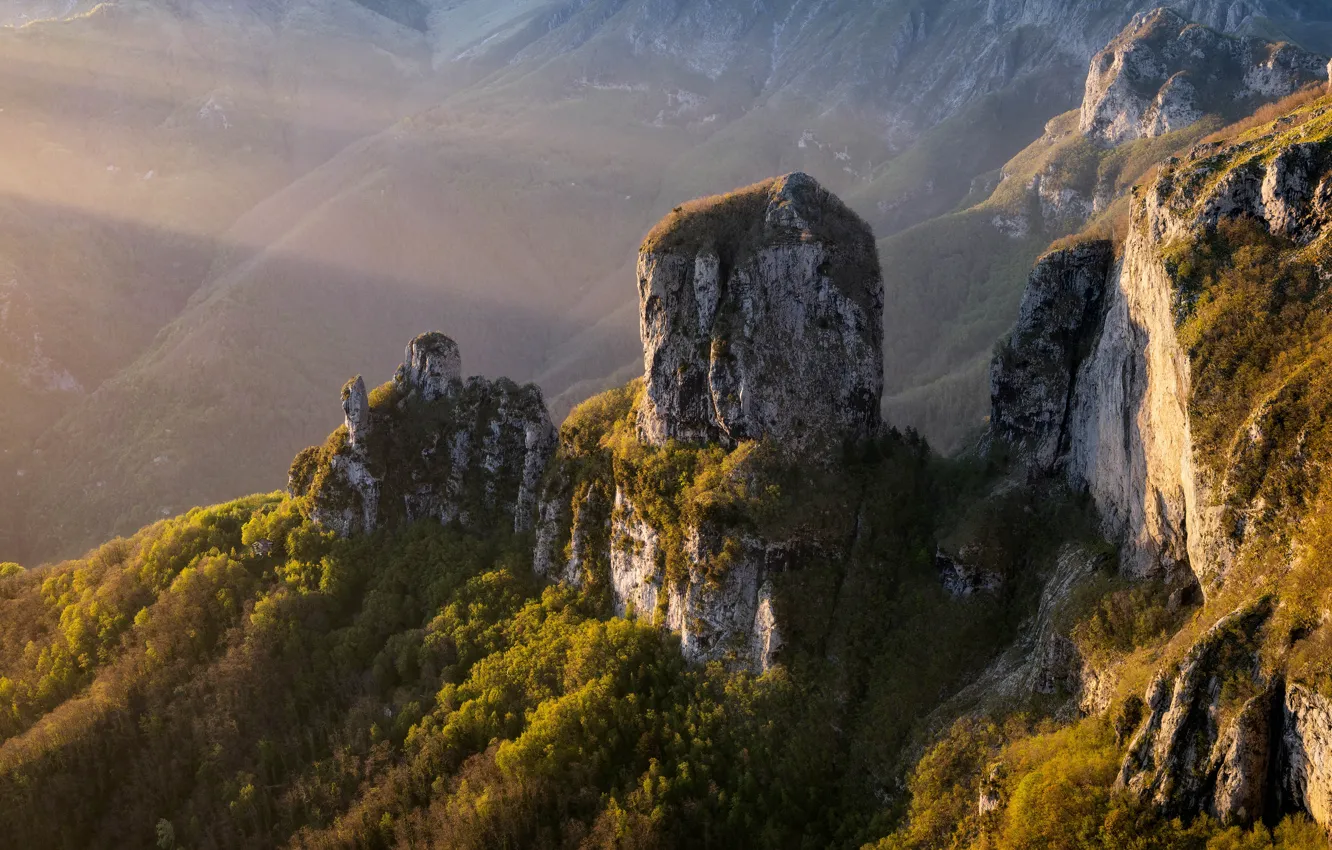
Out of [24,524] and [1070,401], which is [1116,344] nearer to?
[1070,401]

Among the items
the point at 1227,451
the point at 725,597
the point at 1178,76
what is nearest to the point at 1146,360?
the point at 1227,451

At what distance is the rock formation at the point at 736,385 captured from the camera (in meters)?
57.8

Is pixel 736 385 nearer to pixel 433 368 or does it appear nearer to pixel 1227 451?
pixel 1227 451

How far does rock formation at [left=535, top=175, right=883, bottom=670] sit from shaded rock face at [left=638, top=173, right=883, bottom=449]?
102mm

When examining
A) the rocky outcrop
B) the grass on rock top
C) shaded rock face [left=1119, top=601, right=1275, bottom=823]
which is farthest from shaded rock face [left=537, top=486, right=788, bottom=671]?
the rocky outcrop

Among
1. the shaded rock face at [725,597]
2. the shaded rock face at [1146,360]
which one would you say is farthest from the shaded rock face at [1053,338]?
the shaded rock face at [725,597]

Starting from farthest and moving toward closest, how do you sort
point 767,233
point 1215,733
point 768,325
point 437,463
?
point 437,463
point 767,233
point 768,325
point 1215,733

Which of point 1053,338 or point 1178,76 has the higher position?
point 1178,76

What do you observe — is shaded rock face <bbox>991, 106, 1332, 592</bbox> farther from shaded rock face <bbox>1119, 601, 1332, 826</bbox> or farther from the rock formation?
the rock formation

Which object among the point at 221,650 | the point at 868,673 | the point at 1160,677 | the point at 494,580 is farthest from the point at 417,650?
the point at 1160,677

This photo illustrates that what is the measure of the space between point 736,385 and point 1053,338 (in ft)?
75.2

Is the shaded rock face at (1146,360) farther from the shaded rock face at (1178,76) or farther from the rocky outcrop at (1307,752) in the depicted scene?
the shaded rock face at (1178,76)

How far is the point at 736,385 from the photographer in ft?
202

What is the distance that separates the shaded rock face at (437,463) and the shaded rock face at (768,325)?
16.6 metres
